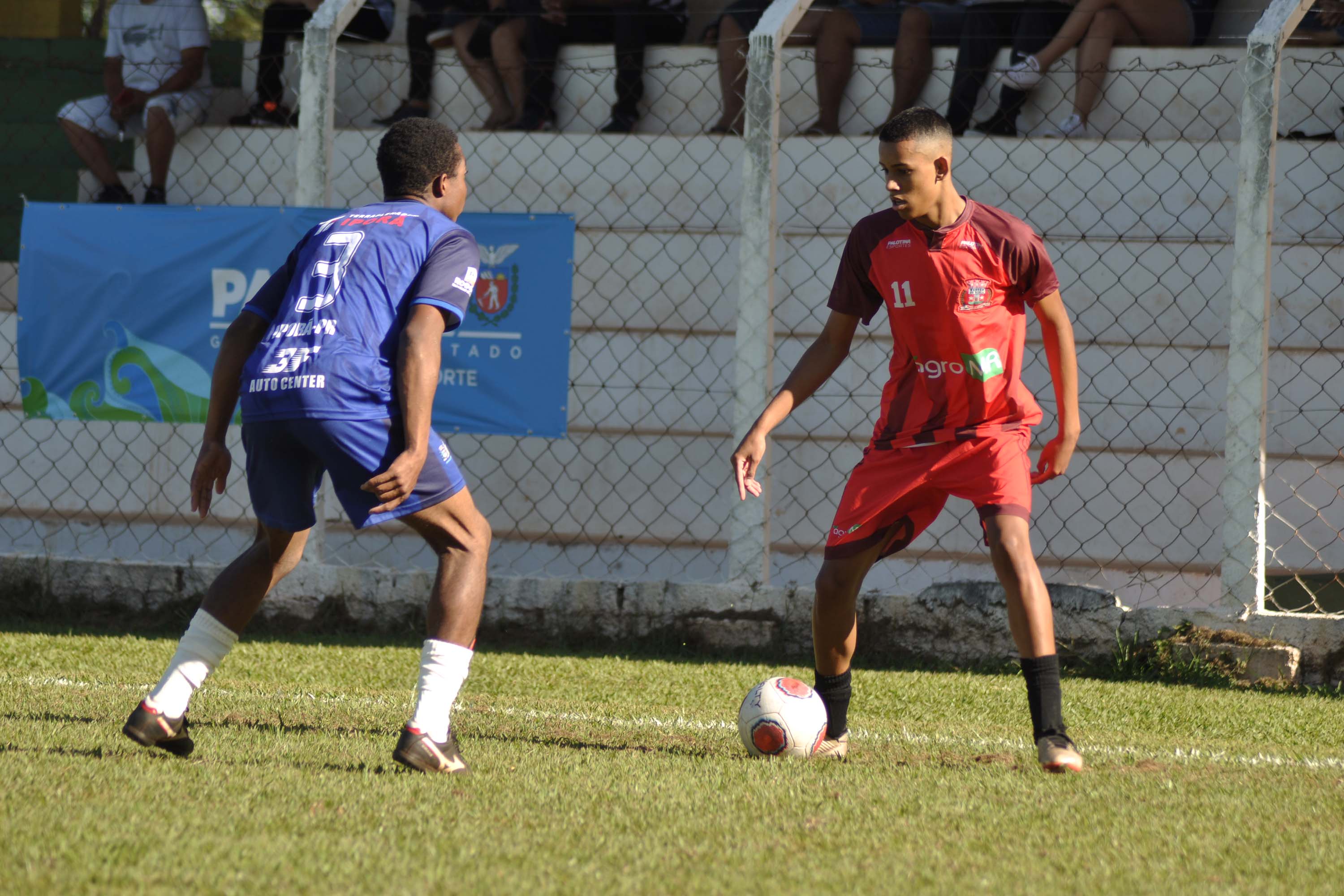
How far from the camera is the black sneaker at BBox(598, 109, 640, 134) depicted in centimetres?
813

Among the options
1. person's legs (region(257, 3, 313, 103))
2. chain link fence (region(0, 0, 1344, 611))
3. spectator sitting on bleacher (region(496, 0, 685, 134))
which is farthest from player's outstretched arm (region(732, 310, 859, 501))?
person's legs (region(257, 3, 313, 103))

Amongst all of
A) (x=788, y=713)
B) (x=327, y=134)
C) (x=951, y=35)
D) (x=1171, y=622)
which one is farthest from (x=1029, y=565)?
(x=951, y=35)

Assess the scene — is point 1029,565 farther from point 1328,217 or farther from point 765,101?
point 1328,217

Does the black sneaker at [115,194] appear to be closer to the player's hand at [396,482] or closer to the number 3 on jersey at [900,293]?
the player's hand at [396,482]

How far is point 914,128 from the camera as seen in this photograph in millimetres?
4012

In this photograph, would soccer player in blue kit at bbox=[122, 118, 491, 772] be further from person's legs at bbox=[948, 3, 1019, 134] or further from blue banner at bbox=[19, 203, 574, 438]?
person's legs at bbox=[948, 3, 1019, 134]

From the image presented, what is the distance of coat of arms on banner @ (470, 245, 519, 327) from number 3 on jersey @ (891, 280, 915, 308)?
2.70 metres

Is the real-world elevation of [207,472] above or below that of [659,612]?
above

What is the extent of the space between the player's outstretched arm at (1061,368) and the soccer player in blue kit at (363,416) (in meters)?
1.66

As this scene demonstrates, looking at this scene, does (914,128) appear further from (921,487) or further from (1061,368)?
(921,487)

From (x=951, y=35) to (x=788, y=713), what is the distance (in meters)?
5.29

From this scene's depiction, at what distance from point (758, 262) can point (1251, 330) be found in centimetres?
210

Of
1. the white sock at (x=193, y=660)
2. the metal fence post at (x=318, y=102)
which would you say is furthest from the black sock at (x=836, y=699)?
the metal fence post at (x=318, y=102)

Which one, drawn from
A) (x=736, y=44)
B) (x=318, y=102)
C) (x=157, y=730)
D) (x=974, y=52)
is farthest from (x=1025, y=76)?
(x=157, y=730)
